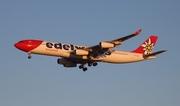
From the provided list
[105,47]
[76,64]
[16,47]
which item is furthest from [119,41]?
[16,47]

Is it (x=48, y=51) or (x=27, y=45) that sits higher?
(x=27, y=45)

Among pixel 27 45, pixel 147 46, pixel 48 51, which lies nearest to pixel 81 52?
pixel 48 51

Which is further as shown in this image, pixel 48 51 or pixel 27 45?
pixel 27 45

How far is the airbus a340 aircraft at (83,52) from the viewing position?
66500 mm

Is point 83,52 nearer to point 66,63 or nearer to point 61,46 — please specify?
point 61,46

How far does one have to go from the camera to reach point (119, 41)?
6625cm

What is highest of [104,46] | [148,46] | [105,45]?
[148,46]

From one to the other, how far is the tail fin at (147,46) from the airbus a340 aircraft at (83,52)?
57.6 inches

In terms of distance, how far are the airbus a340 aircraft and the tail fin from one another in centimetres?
146

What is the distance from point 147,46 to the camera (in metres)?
78.6

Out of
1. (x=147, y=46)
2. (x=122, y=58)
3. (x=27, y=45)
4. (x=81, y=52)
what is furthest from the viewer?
(x=147, y=46)

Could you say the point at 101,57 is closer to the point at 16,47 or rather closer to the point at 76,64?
the point at 76,64

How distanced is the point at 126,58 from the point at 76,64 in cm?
903

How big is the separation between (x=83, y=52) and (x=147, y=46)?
16.1m
